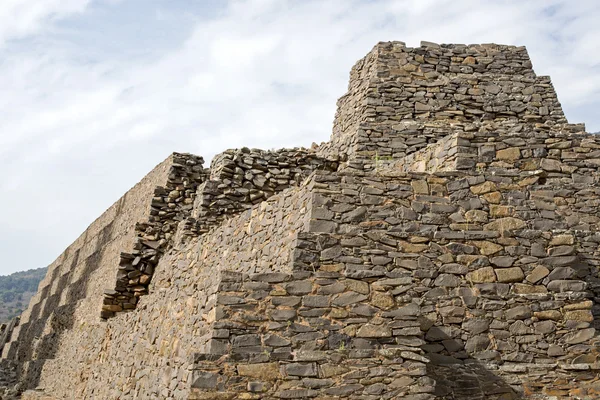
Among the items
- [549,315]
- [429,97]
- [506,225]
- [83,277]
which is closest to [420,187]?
[506,225]

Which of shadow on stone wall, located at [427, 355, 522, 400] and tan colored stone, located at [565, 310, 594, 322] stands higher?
tan colored stone, located at [565, 310, 594, 322]

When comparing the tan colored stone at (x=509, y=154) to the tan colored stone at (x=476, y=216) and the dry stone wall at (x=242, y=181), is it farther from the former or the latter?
the dry stone wall at (x=242, y=181)

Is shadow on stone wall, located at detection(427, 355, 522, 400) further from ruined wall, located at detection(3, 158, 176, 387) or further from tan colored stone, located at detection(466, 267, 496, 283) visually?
ruined wall, located at detection(3, 158, 176, 387)

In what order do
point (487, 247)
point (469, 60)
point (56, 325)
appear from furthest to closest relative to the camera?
point (56, 325), point (469, 60), point (487, 247)

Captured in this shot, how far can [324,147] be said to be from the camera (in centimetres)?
1638

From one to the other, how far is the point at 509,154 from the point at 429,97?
5215 mm

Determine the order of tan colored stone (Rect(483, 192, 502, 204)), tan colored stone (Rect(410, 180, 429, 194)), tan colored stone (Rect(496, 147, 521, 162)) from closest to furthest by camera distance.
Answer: tan colored stone (Rect(410, 180, 429, 194)) → tan colored stone (Rect(483, 192, 502, 204)) → tan colored stone (Rect(496, 147, 521, 162))

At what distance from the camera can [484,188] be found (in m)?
9.19

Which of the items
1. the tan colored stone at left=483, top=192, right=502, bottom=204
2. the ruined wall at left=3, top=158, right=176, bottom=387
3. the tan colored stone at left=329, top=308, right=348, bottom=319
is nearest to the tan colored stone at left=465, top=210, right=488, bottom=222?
the tan colored stone at left=483, top=192, right=502, bottom=204

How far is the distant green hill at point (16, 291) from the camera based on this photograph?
134375mm

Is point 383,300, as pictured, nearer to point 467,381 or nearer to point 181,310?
point 467,381

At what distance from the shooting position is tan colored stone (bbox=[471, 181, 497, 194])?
9156 millimetres

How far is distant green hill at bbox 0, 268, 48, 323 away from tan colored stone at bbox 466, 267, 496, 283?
12616 centimetres

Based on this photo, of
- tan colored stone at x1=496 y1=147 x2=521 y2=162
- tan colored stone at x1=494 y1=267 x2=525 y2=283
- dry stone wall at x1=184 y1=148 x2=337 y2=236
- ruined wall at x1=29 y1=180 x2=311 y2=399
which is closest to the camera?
ruined wall at x1=29 y1=180 x2=311 y2=399
